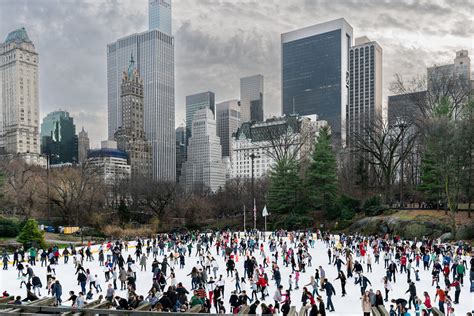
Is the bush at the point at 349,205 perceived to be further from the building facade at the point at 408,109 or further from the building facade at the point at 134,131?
the building facade at the point at 134,131

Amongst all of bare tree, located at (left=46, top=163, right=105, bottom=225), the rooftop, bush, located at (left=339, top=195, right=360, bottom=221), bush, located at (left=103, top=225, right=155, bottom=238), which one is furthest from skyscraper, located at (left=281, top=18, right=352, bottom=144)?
bush, located at (left=103, top=225, right=155, bottom=238)

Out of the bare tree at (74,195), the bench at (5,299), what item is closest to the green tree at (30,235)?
the bare tree at (74,195)

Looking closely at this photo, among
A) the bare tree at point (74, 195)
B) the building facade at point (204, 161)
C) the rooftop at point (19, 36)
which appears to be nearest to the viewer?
the bare tree at point (74, 195)

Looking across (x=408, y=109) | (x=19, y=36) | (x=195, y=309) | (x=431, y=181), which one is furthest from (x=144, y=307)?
(x=19, y=36)

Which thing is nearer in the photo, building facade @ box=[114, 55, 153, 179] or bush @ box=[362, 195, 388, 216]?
bush @ box=[362, 195, 388, 216]

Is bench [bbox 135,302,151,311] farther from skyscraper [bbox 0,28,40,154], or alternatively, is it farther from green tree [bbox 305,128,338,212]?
skyscraper [bbox 0,28,40,154]

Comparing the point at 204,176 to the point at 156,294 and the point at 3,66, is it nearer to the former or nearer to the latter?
the point at 3,66

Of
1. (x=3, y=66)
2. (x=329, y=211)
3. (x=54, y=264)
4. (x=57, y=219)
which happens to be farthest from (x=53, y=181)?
(x=3, y=66)
